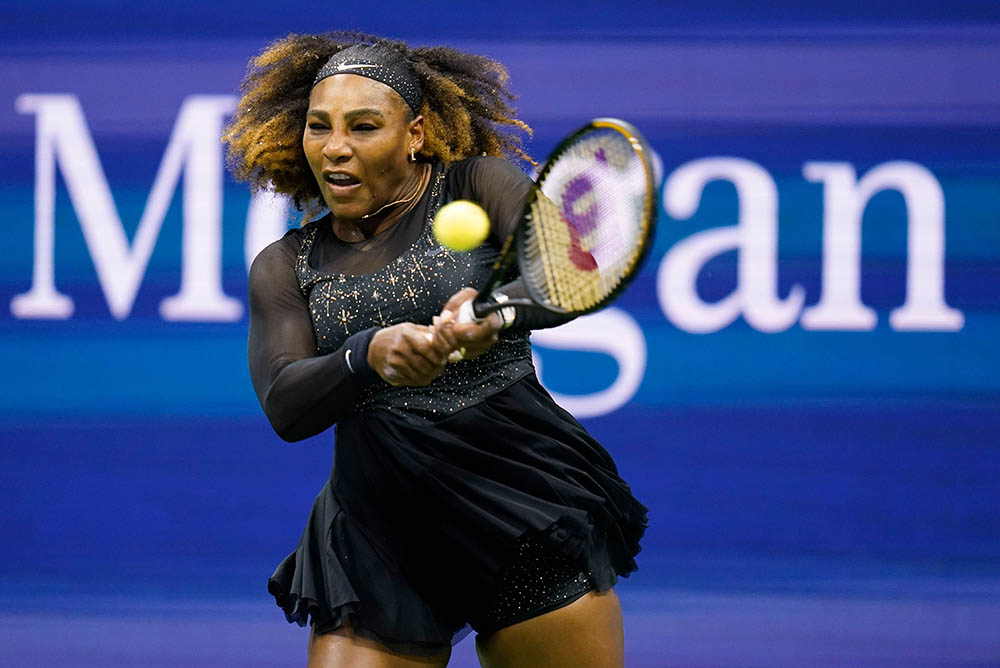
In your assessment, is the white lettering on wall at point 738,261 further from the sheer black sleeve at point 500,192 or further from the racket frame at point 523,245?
the racket frame at point 523,245

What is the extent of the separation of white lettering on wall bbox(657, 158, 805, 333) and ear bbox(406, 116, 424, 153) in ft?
5.21

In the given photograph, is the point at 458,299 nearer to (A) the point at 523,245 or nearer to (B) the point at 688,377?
(A) the point at 523,245

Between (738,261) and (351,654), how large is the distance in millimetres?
1960

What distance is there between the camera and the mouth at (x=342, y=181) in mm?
2186

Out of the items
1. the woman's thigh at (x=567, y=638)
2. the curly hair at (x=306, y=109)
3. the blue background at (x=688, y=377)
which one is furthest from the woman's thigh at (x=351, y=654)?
the blue background at (x=688, y=377)

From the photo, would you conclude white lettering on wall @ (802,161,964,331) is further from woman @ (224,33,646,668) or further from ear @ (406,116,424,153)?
ear @ (406,116,424,153)

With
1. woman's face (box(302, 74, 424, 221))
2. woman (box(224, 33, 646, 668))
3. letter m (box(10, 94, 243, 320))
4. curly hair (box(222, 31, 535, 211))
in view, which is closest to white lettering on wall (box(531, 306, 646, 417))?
letter m (box(10, 94, 243, 320))

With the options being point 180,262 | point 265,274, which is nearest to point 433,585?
point 265,274

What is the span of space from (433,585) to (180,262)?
6.20ft

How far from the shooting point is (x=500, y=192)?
217 centimetres

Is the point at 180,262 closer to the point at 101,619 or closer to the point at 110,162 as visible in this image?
the point at 110,162

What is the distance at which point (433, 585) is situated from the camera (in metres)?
2.23

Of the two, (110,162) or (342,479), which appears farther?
(110,162)

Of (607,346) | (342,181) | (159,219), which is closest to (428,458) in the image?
(342,181)
